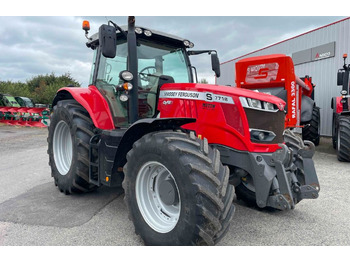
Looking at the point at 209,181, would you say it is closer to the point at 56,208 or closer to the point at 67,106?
the point at 56,208

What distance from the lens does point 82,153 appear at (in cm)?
366

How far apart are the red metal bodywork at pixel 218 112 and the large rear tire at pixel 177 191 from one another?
20.1 inches

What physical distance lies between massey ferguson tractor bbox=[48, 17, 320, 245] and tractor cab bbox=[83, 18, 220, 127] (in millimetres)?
12

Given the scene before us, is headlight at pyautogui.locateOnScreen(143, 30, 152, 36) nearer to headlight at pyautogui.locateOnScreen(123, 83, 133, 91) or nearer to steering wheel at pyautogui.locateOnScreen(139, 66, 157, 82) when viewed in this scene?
steering wheel at pyautogui.locateOnScreen(139, 66, 157, 82)

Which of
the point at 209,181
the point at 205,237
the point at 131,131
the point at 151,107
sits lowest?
the point at 205,237

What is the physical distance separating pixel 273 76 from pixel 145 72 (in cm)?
459

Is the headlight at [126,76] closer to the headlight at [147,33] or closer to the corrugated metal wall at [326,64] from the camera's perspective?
the headlight at [147,33]

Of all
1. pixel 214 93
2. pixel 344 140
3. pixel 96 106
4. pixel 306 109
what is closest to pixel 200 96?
pixel 214 93

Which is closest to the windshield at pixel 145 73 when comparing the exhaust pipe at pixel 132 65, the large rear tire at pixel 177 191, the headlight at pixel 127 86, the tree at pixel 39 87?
the exhaust pipe at pixel 132 65

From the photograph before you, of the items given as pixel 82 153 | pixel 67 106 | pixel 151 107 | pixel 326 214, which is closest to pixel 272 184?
pixel 326 214

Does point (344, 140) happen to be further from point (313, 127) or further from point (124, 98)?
point (124, 98)

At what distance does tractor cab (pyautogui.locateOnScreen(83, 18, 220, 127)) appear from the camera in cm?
320

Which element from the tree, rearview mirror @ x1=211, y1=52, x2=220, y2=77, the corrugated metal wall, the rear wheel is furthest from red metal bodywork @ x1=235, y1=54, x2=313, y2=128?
the tree

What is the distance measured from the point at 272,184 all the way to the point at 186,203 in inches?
→ 36.8
